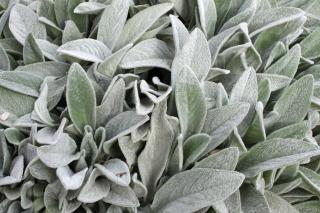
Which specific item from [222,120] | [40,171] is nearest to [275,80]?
[222,120]

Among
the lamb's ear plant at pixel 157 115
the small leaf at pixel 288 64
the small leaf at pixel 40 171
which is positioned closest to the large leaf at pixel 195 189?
the lamb's ear plant at pixel 157 115

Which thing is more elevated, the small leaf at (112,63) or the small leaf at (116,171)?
the small leaf at (112,63)

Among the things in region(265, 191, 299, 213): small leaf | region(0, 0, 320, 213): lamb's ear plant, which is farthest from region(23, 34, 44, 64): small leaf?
region(265, 191, 299, 213): small leaf

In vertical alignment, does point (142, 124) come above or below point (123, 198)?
above

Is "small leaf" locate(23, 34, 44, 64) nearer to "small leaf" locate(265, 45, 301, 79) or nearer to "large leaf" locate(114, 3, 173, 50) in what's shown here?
"large leaf" locate(114, 3, 173, 50)

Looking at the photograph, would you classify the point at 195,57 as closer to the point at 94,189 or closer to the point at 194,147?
the point at 194,147

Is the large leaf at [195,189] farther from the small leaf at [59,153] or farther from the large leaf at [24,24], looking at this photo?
the large leaf at [24,24]

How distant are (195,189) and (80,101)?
0.95 ft

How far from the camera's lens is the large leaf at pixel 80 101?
98 centimetres

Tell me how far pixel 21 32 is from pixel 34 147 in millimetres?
319

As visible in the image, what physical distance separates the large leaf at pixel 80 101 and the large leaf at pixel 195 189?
206 mm

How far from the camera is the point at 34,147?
3.16 ft

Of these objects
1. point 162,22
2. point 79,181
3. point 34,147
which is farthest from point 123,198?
point 162,22

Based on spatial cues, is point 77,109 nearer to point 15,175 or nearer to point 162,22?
point 15,175
